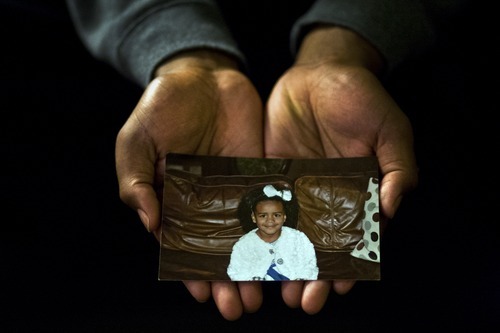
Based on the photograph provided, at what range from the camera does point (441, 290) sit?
921mm

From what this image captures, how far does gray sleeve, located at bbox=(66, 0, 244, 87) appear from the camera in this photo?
3.69 feet

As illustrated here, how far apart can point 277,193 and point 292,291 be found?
0.52 feet

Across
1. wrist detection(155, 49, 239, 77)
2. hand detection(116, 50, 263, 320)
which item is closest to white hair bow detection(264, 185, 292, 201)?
hand detection(116, 50, 263, 320)

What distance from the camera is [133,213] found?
1.01 metres

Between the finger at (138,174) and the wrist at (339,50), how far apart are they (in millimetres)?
400

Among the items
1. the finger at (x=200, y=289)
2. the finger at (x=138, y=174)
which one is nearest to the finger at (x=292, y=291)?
the finger at (x=200, y=289)

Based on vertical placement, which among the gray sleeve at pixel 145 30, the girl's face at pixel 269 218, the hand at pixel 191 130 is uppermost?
the gray sleeve at pixel 145 30

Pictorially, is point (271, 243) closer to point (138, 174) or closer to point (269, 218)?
point (269, 218)

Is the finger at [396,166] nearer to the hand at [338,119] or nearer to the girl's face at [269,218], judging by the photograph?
the hand at [338,119]

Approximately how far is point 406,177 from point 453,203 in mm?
200

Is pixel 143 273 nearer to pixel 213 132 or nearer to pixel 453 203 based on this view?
pixel 213 132

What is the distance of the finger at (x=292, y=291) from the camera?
0.83m

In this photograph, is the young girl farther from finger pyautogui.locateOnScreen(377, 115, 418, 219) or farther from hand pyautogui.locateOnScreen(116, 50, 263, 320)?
finger pyautogui.locateOnScreen(377, 115, 418, 219)

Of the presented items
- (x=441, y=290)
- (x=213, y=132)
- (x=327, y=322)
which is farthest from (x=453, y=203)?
(x=213, y=132)
